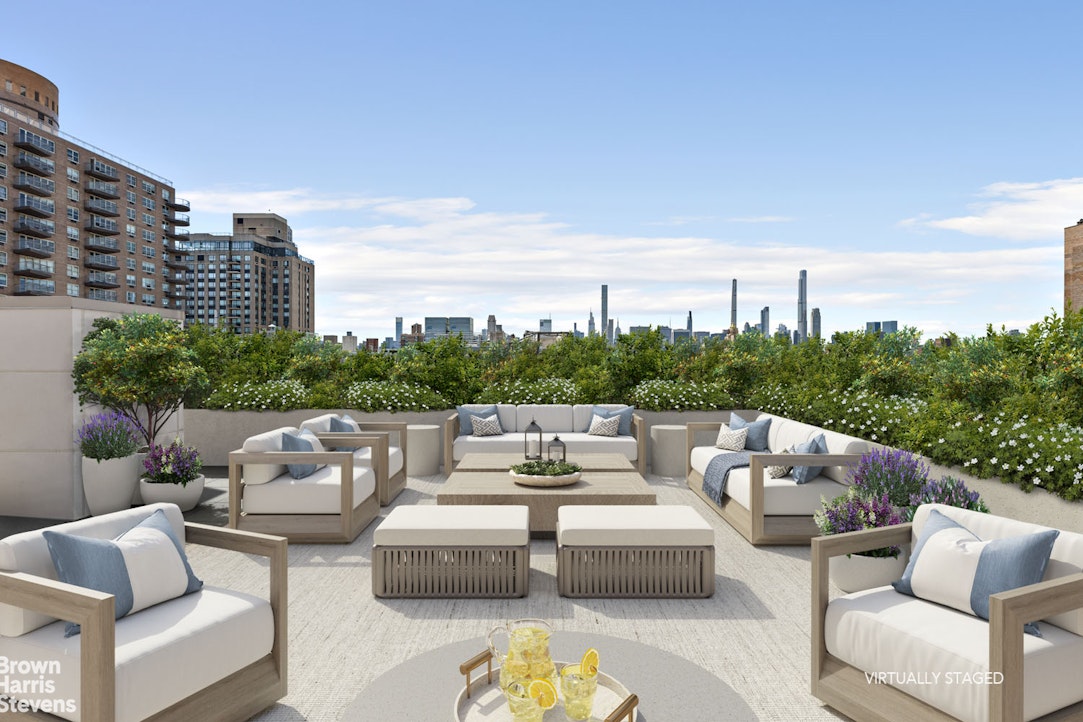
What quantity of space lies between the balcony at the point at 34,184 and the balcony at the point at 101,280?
6.99 m

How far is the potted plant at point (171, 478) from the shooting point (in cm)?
649

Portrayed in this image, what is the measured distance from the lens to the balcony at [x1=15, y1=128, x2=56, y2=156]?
47.2m

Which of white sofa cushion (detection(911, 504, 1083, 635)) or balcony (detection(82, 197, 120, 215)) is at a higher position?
balcony (detection(82, 197, 120, 215))

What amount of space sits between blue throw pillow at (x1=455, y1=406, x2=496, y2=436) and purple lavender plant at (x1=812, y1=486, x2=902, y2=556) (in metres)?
5.03

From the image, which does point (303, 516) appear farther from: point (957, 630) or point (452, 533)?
point (957, 630)

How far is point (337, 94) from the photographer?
922 cm

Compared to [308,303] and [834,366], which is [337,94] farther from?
[308,303]

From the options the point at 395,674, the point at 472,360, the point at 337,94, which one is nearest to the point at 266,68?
the point at 337,94

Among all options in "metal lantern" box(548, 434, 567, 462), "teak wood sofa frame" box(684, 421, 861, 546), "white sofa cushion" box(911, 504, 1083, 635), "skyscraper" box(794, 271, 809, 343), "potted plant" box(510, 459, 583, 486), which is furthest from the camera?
"skyscraper" box(794, 271, 809, 343)

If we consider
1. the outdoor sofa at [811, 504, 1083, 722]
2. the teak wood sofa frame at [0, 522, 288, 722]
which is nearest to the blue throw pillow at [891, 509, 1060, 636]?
the outdoor sofa at [811, 504, 1083, 722]

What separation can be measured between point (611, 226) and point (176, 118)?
905 cm

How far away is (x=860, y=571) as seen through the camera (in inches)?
154

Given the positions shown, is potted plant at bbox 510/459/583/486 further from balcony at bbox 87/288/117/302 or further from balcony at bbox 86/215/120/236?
balcony at bbox 86/215/120/236

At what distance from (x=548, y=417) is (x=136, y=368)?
4.79m
